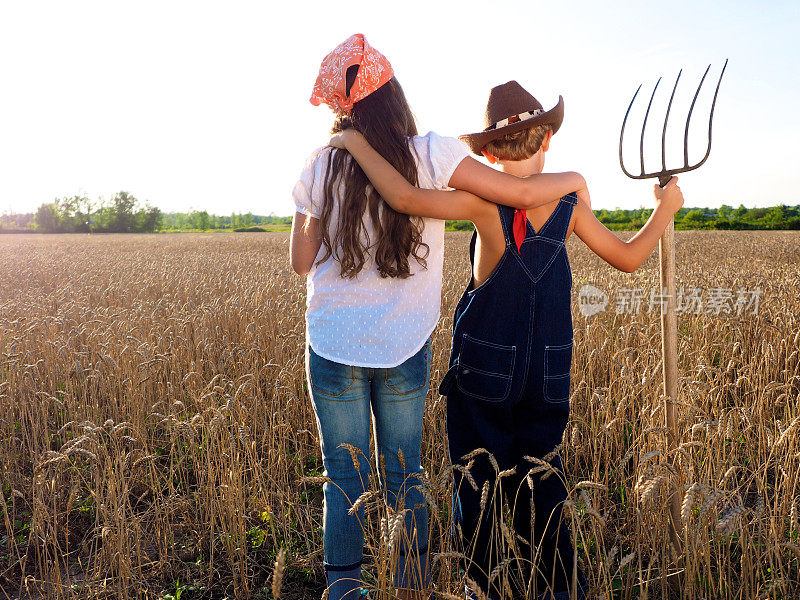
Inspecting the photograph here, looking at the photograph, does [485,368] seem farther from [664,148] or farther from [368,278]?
[664,148]

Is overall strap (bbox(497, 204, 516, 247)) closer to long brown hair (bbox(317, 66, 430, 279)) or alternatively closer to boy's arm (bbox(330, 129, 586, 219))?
boy's arm (bbox(330, 129, 586, 219))

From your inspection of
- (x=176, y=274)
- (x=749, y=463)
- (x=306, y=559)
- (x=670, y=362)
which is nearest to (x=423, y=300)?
(x=670, y=362)

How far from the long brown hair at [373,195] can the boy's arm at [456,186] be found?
39 mm

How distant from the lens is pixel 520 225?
1806 millimetres

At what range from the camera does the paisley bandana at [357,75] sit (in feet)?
5.28

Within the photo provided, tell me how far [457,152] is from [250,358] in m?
3.39

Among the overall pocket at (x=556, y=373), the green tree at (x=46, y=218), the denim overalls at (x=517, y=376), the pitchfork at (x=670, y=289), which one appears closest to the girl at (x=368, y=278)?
the denim overalls at (x=517, y=376)

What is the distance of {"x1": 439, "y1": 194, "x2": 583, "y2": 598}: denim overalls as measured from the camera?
1.86 metres

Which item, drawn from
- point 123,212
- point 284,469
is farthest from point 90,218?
point 284,469

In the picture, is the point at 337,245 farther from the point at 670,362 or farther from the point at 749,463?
the point at 749,463

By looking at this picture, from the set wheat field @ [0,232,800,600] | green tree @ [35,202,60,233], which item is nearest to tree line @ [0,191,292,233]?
green tree @ [35,202,60,233]

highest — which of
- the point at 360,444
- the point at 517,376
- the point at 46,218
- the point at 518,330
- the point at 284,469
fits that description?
the point at 46,218

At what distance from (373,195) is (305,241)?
0.26 meters

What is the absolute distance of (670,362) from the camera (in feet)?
7.30
